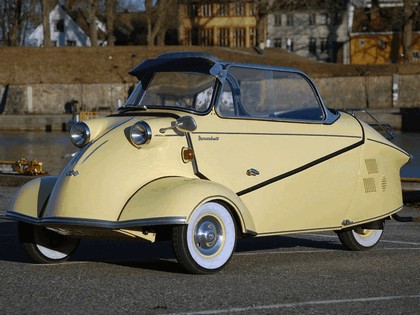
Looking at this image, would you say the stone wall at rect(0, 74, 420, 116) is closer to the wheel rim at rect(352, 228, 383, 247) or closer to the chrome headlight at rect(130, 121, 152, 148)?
the wheel rim at rect(352, 228, 383, 247)

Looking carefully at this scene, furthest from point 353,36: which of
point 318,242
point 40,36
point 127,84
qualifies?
point 318,242

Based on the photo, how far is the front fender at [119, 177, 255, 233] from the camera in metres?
9.41

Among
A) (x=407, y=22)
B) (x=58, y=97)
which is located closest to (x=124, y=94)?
(x=58, y=97)

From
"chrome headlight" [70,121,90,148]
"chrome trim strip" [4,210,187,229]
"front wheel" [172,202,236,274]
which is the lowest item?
"front wheel" [172,202,236,274]

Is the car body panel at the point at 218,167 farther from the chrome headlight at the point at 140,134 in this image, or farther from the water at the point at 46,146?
the water at the point at 46,146

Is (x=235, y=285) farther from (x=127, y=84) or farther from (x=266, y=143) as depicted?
Result: (x=127, y=84)

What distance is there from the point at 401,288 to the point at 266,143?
6.96 feet

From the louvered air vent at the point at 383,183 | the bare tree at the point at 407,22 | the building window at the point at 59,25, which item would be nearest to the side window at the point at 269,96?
the louvered air vent at the point at 383,183

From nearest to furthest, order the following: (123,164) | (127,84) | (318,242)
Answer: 1. (123,164)
2. (318,242)
3. (127,84)

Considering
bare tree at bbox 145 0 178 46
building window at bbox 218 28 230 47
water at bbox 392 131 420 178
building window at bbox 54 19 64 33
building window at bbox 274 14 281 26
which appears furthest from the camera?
building window at bbox 274 14 281 26

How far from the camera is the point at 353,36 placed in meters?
117

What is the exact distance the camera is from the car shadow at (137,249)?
10.6 metres

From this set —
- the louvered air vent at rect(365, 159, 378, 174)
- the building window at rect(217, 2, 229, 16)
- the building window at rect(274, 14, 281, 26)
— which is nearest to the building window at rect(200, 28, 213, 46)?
the building window at rect(217, 2, 229, 16)

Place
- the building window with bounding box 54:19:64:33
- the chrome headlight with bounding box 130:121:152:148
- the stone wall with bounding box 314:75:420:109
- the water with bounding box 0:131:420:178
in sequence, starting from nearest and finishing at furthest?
the chrome headlight with bounding box 130:121:152:148, the water with bounding box 0:131:420:178, the stone wall with bounding box 314:75:420:109, the building window with bounding box 54:19:64:33
